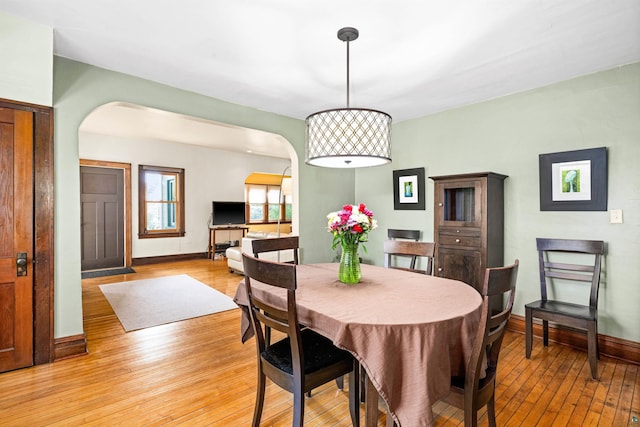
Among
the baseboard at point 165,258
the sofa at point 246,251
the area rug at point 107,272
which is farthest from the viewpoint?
the baseboard at point 165,258

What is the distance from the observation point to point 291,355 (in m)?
1.68

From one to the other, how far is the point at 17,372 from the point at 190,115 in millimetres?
2571

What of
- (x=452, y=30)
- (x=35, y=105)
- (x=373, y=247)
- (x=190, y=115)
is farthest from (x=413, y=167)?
(x=35, y=105)

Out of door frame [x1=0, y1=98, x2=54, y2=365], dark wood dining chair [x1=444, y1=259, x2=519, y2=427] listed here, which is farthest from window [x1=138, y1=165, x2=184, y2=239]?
dark wood dining chair [x1=444, y1=259, x2=519, y2=427]

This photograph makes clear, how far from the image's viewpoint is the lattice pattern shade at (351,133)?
197cm

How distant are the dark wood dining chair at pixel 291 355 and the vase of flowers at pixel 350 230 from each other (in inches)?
17.4

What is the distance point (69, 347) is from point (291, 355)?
2.15m

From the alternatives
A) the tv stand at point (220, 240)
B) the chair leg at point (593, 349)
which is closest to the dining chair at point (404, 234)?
the chair leg at point (593, 349)

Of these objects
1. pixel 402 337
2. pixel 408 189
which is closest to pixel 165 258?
pixel 408 189

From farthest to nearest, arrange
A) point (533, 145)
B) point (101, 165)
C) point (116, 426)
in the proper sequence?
1. point (101, 165)
2. point (533, 145)
3. point (116, 426)

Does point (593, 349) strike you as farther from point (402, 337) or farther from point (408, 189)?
point (408, 189)

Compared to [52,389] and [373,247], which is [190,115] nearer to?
[52,389]

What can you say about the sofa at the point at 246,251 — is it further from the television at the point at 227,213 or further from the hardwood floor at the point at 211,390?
the hardwood floor at the point at 211,390

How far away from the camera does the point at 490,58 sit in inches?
103
